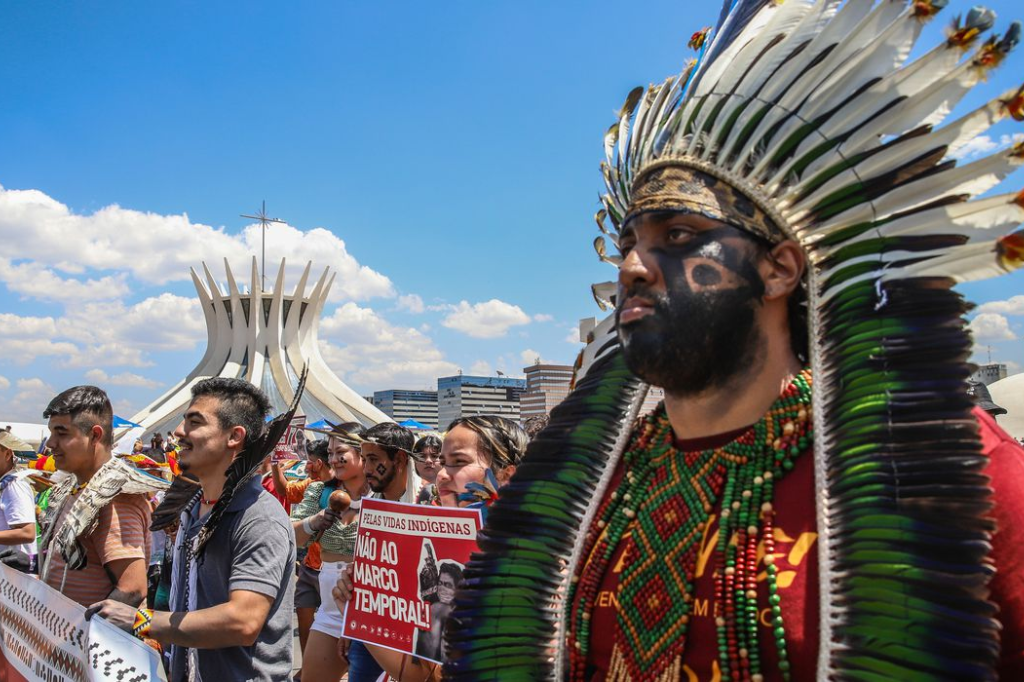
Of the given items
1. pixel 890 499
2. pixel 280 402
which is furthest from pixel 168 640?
pixel 280 402

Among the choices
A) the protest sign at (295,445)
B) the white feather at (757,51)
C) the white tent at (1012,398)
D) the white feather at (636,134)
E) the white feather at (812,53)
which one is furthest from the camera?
the protest sign at (295,445)

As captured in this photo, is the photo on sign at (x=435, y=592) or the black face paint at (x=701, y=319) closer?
the black face paint at (x=701, y=319)

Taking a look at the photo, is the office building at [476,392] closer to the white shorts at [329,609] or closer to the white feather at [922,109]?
the white shorts at [329,609]

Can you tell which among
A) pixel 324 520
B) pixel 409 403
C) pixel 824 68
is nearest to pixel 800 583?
pixel 824 68

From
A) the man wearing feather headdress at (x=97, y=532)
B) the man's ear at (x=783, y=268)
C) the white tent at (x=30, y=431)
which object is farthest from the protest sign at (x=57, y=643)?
the white tent at (x=30, y=431)

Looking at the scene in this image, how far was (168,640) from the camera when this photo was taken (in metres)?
3.05

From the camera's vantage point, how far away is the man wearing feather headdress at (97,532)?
12.6ft

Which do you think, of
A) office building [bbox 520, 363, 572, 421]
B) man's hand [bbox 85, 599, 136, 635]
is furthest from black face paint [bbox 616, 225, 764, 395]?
office building [bbox 520, 363, 572, 421]

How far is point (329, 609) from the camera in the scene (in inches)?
189

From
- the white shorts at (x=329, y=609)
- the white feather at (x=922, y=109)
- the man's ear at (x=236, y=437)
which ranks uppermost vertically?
the white feather at (x=922, y=109)

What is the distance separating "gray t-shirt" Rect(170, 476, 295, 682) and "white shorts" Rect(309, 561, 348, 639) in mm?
1170

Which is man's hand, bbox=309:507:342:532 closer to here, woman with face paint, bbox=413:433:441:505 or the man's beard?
woman with face paint, bbox=413:433:441:505

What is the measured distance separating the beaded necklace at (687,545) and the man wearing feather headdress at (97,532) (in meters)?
2.99

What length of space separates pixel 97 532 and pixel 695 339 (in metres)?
3.52
